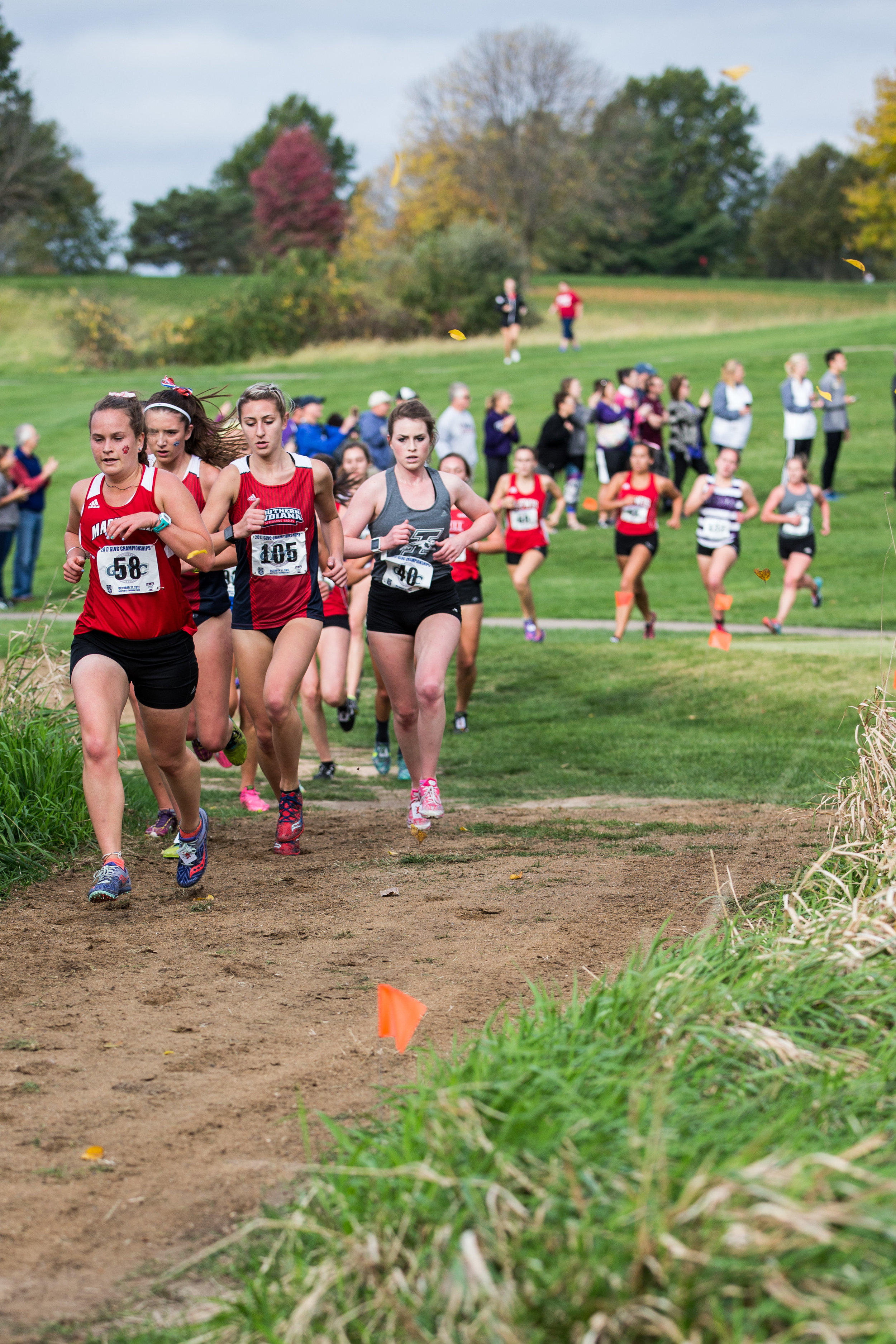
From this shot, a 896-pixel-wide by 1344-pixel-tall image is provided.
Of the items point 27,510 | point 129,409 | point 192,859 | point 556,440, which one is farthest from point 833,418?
point 129,409

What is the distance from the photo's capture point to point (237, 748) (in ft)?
25.5

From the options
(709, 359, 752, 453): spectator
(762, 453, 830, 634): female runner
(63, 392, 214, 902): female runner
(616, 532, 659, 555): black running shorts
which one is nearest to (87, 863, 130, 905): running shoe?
(63, 392, 214, 902): female runner

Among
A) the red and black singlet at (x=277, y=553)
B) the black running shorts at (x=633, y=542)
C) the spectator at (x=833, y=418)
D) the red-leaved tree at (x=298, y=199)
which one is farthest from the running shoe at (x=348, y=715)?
the red-leaved tree at (x=298, y=199)

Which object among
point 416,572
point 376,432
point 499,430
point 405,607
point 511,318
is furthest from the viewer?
point 511,318

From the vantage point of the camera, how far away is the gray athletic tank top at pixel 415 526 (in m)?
7.02

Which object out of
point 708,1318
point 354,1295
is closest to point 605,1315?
point 708,1318

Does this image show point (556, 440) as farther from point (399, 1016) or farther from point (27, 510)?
point (399, 1016)

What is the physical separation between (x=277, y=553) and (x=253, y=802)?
7.64ft

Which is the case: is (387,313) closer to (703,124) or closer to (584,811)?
(584,811)

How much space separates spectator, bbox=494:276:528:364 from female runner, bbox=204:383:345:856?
19819mm

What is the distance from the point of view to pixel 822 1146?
2.92m

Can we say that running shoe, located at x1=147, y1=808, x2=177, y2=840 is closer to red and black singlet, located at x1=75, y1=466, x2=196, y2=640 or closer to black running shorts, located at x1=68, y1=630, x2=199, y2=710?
black running shorts, located at x1=68, y1=630, x2=199, y2=710

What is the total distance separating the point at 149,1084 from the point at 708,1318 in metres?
2.27

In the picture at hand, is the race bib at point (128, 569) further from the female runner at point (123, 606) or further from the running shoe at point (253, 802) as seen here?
the running shoe at point (253, 802)
